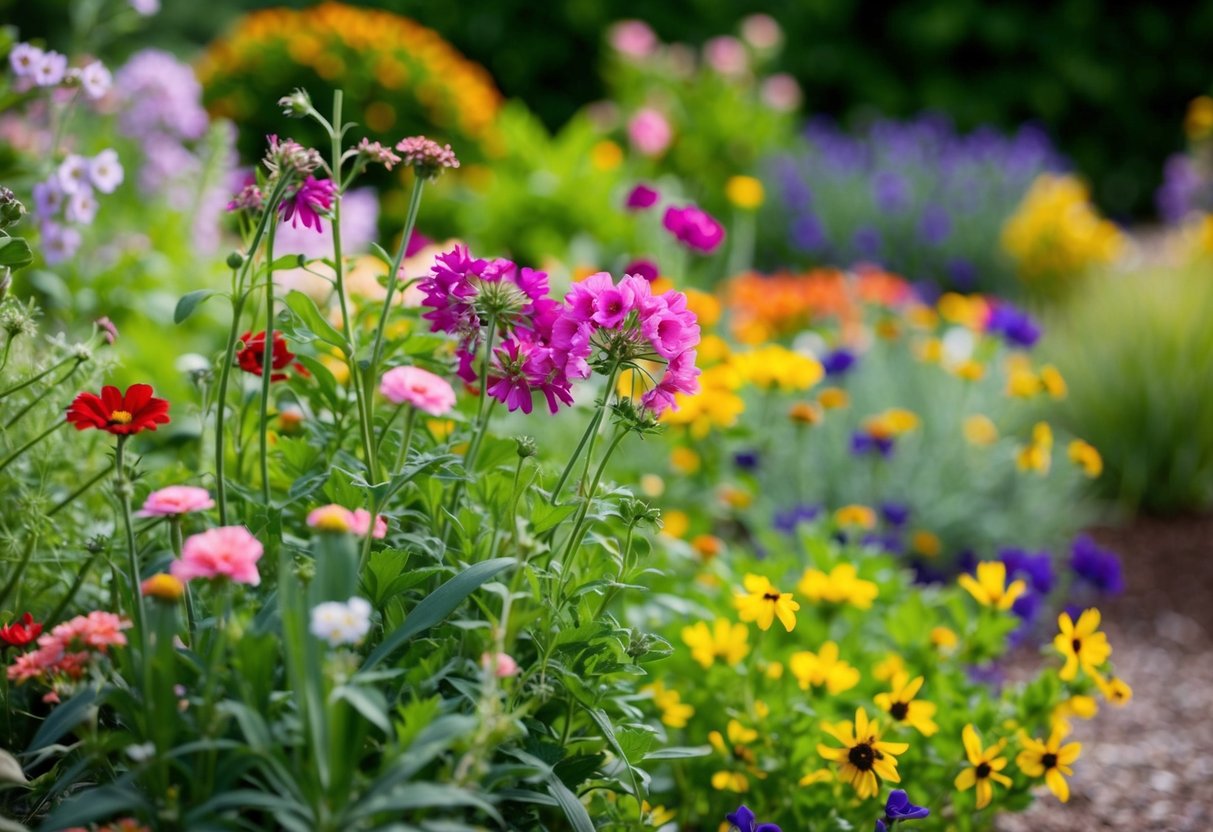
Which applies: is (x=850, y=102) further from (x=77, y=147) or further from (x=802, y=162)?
(x=77, y=147)

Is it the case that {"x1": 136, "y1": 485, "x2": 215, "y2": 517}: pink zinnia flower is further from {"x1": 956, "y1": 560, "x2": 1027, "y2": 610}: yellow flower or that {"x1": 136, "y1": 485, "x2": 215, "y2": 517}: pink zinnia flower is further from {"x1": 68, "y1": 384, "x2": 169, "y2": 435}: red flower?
{"x1": 956, "y1": 560, "x2": 1027, "y2": 610}: yellow flower

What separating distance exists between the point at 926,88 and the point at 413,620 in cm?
702

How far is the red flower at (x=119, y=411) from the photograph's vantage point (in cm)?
127

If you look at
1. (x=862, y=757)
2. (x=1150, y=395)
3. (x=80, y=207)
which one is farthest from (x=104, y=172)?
(x=1150, y=395)

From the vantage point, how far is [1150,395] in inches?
144

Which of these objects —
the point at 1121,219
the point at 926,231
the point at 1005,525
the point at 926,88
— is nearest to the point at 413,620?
the point at 1005,525

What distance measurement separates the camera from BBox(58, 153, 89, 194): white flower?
73.2 inches

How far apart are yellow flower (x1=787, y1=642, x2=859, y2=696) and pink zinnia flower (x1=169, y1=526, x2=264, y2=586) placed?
37.3 inches

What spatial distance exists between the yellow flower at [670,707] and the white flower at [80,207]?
1228 mm

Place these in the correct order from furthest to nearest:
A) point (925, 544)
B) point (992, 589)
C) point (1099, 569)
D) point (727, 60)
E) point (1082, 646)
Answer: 1. point (727, 60)
2. point (925, 544)
3. point (1099, 569)
4. point (992, 589)
5. point (1082, 646)

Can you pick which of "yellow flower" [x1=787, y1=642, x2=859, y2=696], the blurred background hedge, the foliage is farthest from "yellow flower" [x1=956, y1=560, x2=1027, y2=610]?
the blurred background hedge

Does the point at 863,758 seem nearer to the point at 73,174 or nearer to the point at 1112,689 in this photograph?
the point at 1112,689

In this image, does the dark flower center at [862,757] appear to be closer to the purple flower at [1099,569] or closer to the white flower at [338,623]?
the white flower at [338,623]

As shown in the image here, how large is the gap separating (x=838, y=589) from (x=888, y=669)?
0.15m
